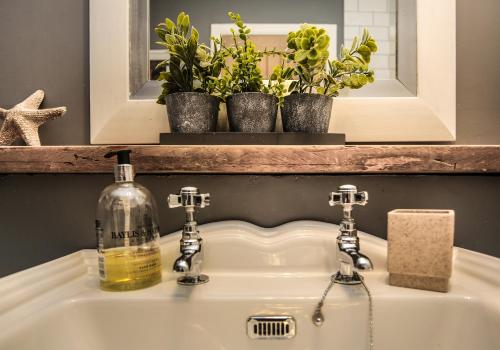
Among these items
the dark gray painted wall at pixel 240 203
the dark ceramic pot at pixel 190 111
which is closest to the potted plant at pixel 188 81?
the dark ceramic pot at pixel 190 111

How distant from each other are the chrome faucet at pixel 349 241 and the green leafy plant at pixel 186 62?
0.29m

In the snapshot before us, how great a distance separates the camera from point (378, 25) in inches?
25.3

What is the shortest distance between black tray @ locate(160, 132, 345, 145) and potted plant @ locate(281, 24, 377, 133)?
2 centimetres

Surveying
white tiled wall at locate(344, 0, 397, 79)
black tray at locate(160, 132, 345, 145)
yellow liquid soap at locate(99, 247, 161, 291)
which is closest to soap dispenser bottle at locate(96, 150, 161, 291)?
yellow liquid soap at locate(99, 247, 161, 291)

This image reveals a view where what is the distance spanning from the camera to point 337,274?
1.69 ft

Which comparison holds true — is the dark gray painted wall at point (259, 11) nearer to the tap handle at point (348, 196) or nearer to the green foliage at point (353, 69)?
the green foliage at point (353, 69)

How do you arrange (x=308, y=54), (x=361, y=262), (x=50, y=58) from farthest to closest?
(x=50, y=58), (x=308, y=54), (x=361, y=262)

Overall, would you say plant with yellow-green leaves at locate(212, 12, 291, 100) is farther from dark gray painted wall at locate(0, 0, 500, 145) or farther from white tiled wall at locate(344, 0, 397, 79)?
dark gray painted wall at locate(0, 0, 500, 145)

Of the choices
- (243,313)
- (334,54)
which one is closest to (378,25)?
(334,54)

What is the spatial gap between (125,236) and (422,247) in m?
0.40

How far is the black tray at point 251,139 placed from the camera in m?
0.56

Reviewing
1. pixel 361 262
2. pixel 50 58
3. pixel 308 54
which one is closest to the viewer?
pixel 361 262

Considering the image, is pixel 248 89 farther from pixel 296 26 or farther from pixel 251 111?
pixel 296 26

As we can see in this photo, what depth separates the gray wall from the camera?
0.61 metres
